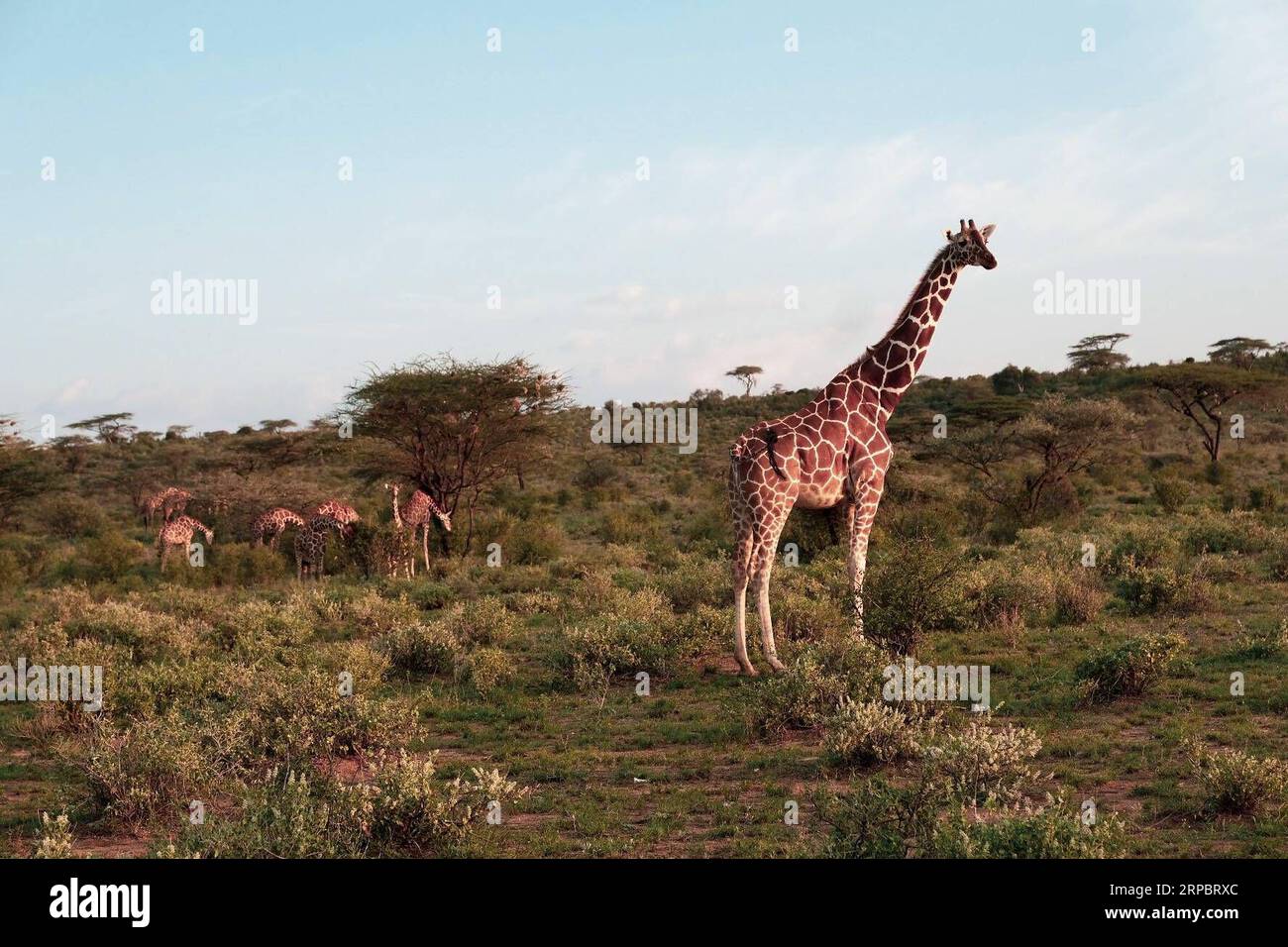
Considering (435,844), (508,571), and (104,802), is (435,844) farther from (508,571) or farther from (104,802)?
(508,571)

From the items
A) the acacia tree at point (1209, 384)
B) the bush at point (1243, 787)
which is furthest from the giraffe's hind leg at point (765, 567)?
the acacia tree at point (1209, 384)

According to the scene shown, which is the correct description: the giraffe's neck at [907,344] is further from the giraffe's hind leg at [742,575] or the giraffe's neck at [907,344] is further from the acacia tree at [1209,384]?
the acacia tree at [1209,384]

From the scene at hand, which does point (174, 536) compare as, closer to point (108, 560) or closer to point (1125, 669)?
point (108, 560)

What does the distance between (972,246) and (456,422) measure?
48.2 ft

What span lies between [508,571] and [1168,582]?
10.5 metres

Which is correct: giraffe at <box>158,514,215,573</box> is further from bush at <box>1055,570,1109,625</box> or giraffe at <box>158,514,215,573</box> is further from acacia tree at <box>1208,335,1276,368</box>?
acacia tree at <box>1208,335,1276,368</box>

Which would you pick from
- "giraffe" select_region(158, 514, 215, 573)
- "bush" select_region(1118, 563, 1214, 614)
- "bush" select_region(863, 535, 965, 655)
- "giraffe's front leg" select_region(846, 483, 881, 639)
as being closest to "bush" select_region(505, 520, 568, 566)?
"giraffe" select_region(158, 514, 215, 573)

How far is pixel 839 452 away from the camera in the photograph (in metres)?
10.4

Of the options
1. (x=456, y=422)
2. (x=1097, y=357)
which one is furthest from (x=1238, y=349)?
(x=456, y=422)

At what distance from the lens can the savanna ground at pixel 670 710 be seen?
5.93 metres

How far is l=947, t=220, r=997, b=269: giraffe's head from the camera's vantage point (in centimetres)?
1031

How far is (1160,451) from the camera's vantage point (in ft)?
132

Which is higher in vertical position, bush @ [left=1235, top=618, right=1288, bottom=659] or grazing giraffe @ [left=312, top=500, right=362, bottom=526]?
grazing giraffe @ [left=312, top=500, right=362, bottom=526]

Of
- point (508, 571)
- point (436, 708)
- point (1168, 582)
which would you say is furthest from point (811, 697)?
point (508, 571)
